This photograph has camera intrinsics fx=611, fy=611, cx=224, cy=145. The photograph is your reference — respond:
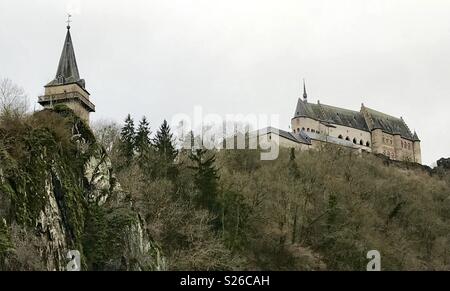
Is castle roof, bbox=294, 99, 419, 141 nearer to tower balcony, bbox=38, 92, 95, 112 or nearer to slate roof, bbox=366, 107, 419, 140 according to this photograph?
slate roof, bbox=366, 107, 419, 140

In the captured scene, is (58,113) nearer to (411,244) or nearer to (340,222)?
(340,222)

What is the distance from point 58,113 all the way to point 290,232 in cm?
2107

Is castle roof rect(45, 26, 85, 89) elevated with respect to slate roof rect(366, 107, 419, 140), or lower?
lower

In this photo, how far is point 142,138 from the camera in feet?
172

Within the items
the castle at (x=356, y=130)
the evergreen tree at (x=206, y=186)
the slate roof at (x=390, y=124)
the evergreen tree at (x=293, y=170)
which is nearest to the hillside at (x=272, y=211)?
the evergreen tree at (x=206, y=186)

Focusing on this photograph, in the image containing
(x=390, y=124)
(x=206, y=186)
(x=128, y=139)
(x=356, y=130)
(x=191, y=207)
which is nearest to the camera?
(x=191, y=207)

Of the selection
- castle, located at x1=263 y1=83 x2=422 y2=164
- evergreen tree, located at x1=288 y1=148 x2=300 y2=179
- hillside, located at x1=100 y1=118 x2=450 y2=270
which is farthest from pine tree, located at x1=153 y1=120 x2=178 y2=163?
castle, located at x1=263 y1=83 x2=422 y2=164

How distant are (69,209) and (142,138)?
959 inches

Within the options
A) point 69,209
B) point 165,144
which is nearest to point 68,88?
point 165,144

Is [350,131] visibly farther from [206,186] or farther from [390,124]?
[206,186]

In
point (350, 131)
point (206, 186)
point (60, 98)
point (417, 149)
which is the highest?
point (350, 131)

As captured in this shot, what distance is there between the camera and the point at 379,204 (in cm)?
6084

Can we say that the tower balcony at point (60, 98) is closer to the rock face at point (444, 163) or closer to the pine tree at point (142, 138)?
the pine tree at point (142, 138)

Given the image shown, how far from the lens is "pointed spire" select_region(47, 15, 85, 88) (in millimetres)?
56469
